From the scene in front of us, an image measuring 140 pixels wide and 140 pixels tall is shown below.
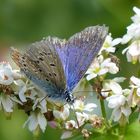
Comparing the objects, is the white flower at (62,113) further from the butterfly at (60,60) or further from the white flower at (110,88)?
the white flower at (110,88)

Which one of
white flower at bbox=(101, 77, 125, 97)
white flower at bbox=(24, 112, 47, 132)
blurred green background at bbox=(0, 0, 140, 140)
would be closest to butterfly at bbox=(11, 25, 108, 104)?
white flower at bbox=(24, 112, 47, 132)

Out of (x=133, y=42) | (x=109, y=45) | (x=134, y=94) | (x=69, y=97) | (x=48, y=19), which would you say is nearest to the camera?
(x=134, y=94)

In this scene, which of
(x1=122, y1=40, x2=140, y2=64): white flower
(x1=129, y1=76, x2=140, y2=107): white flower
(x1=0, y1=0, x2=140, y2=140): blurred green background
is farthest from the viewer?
(x1=0, y1=0, x2=140, y2=140): blurred green background

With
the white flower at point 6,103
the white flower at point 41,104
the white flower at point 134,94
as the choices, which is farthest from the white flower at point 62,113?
the white flower at point 134,94

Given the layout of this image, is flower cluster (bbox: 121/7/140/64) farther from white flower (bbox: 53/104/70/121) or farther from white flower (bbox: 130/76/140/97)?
white flower (bbox: 53/104/70/121)

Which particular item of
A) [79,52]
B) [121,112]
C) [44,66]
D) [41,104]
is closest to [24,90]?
[41,104]

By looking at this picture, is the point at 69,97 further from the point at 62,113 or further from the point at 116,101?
the point at 116,101
